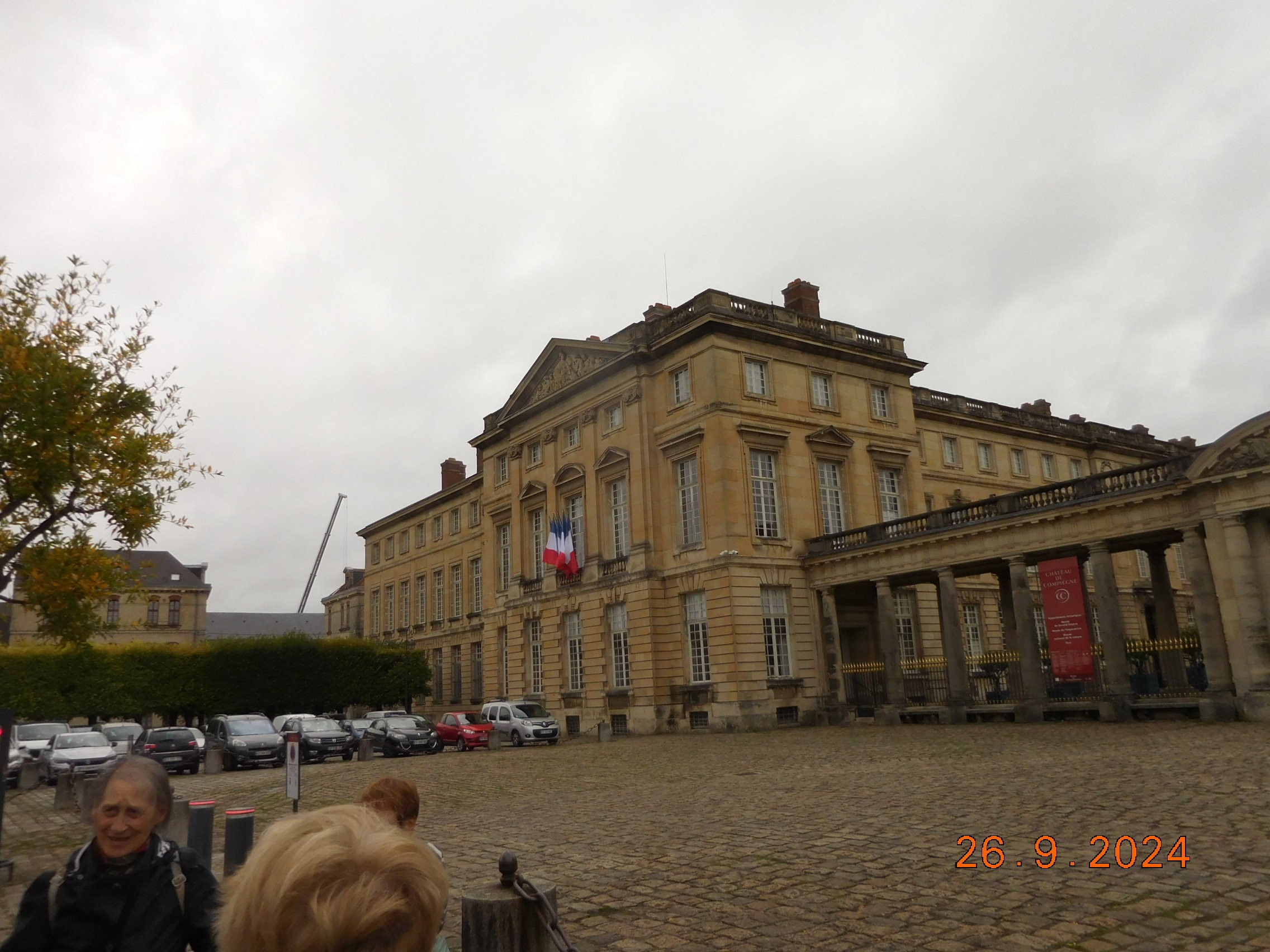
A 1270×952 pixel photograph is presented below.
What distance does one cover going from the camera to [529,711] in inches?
1355

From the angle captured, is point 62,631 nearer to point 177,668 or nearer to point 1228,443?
point 1228,443

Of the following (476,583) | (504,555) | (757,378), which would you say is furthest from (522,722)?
(476,583)

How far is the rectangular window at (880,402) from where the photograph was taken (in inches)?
1511

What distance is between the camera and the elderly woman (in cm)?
301

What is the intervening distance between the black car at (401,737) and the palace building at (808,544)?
25.0ft

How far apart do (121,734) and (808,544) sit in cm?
2386

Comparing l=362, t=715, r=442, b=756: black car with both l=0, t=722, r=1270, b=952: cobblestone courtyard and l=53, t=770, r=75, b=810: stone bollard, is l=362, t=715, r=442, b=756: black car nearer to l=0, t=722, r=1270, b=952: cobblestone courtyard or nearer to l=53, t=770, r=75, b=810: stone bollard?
l=0, t=722, r=1270, b=952: cobblestone courtyard

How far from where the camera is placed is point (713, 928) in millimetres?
6492

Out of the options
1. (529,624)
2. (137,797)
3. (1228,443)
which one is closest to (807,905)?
(137,797)

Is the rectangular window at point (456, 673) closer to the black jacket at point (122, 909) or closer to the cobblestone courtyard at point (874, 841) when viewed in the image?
the cobblestone courtyard at point (874, 841)

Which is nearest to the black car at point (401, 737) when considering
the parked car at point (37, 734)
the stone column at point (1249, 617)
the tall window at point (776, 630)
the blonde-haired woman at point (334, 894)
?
the parked car at point (37, 734)

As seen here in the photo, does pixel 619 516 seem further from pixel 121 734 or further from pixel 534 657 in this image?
pixel 121 734

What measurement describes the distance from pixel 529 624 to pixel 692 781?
89.4 ft

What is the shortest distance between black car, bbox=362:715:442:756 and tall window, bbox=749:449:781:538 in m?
13.3
